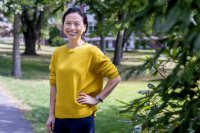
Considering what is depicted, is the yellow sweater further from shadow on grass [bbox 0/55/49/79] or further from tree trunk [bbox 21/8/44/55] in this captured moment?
tree trunk [bbox 21/8/44/55]

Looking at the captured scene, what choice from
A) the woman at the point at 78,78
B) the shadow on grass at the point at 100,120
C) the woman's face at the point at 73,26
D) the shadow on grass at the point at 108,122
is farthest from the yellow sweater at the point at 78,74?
the shadow on grass at the point at 100,120

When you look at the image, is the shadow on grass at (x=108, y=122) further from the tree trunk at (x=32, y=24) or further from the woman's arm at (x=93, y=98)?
the tree trunk at (x=32, y=24)

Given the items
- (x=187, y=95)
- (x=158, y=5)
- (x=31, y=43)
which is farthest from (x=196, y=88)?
(x=31, y=43)

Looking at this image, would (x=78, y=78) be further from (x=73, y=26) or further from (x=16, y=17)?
(x=16, y=17)

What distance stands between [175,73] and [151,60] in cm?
14

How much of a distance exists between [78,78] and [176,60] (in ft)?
4.75

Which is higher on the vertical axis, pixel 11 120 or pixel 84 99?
pixel 84 99

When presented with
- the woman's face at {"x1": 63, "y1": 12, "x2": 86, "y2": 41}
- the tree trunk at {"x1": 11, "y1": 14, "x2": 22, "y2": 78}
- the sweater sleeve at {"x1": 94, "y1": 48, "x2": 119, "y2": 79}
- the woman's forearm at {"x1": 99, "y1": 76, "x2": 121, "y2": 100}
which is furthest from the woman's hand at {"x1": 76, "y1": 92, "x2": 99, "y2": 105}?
the tree trunk at {"x1": 11, "y1": 14, "x2": 22, "y2": 78}

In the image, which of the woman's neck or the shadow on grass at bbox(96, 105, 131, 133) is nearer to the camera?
the woman's neck

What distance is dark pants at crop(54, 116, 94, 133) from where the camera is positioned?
3.69 metres

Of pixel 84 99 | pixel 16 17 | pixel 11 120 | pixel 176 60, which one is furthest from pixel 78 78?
pixel 16 17

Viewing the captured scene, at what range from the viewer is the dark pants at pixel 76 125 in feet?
12.1

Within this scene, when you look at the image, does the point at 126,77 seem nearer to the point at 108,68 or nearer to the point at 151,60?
the point at 151,60

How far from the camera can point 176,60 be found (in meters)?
2.26
